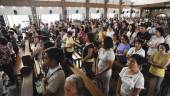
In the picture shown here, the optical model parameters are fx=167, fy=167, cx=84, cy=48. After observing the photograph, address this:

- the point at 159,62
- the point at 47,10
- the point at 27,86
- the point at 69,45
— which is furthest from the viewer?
the point at 47,10

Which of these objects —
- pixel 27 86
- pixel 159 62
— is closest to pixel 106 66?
pixel 159 62

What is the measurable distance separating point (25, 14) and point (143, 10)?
55.1ft

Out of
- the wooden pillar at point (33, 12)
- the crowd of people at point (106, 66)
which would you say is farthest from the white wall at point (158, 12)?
the crowd of people at point (106, 66)

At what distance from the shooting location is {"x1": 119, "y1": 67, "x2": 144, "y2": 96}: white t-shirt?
92.0 inches

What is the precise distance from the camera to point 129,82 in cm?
239

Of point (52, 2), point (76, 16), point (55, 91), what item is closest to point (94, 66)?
point (55, 91)

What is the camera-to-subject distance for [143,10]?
24578mm

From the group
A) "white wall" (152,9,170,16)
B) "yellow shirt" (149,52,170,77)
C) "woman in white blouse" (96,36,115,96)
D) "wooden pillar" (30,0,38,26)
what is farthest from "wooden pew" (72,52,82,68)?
"white wall" (152,9,170,16)

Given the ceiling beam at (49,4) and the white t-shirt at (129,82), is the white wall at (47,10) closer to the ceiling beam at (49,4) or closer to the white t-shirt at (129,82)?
the ceiling beam at (49,4)

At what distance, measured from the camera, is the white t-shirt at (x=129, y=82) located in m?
2.34

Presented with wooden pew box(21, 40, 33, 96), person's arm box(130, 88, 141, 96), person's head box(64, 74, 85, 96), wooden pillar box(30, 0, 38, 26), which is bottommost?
person's arm box(130, 88, 141, 96)

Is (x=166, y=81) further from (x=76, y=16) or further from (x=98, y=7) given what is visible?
(x=98, y=7)

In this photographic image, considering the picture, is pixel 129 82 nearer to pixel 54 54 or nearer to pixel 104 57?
pixel 104 57

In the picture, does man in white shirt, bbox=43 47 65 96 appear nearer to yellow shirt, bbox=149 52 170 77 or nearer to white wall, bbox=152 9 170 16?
yellow shirt, bbox=149 52 170 77
